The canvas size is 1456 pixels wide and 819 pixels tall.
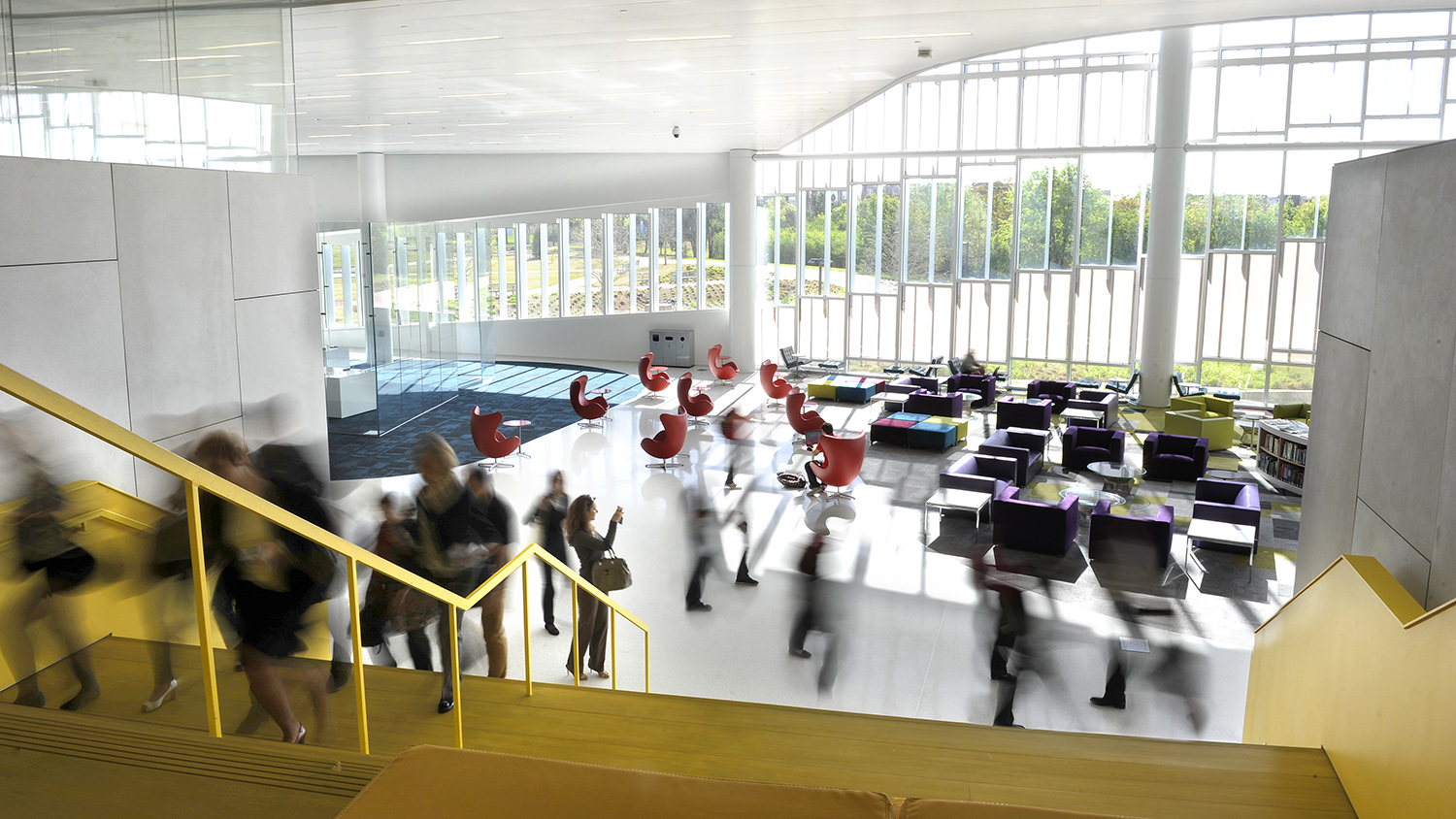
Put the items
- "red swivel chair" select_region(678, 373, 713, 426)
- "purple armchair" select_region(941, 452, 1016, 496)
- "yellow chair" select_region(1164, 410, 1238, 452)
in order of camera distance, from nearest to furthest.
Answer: "purple armchair" select_region(941, 452, 1016, 496) → "yellow chair" select_region(1164, 410, 1238, 452) → "red swivel chair" select_region(678, 373, 713, 426)

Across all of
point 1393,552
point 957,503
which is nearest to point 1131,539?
point 957,503

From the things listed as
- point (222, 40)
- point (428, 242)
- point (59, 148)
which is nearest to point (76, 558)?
point (59, 148)

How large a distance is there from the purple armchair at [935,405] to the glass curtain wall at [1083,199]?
542cm

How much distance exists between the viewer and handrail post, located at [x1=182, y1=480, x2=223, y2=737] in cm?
266

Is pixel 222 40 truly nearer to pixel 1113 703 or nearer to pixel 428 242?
pixel 1113 703

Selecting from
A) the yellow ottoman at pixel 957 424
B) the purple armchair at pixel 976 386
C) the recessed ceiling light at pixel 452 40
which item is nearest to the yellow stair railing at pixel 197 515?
the recessed ceiling light at pixel 452 40

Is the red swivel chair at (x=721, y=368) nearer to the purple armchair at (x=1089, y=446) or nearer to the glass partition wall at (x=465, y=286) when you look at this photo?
the glass partition wall at (x=465, y=286)

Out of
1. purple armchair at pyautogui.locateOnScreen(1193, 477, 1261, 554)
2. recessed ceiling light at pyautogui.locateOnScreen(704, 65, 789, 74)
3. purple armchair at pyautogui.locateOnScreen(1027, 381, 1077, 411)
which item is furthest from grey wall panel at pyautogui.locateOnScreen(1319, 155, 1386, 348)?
purple armchair at pyautogui.locateOnScreen(1027, 381, 1077, 411)

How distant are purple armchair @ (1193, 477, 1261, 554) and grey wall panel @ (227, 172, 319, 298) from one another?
8872mm

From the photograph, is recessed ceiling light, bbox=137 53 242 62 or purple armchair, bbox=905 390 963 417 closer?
recessed ceiling light, bbox=137 53 242 62

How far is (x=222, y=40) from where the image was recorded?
6453 mm

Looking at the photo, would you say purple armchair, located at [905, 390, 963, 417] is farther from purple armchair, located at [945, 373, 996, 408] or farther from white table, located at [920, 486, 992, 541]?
white table, located at [920, 486, 992, 541]

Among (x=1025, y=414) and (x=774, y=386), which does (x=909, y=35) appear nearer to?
(x=1025, y=414)

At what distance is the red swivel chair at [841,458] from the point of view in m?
11.4
